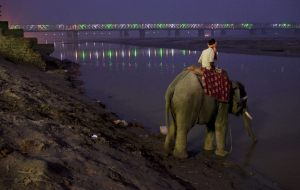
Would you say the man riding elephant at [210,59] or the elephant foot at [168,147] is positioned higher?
the man riding elephant at [210,59]

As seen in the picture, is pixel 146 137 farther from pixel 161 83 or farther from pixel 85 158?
pixel 161 83

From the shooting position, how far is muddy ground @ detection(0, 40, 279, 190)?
12.4 feet

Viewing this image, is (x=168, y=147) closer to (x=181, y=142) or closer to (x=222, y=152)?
(x=181, y=142)

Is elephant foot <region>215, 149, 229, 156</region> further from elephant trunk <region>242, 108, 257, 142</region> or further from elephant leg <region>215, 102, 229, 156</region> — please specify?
elephant trunk <region>242, 108, 257, 142</region>

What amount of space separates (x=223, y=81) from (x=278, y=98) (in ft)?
19.3

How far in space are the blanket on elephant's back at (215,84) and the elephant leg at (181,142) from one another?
0.74 metres

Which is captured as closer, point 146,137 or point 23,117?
point 23,117

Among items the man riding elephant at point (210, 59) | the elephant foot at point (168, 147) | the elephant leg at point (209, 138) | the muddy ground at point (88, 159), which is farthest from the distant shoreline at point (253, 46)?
the muddy ground at point (88, 159)

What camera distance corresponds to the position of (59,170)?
3.92 meters

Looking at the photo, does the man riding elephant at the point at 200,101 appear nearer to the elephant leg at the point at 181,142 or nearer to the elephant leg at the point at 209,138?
the elephant leg at the point at 181,142

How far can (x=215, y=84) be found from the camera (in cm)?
570

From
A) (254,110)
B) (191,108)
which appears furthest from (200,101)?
(254,110)

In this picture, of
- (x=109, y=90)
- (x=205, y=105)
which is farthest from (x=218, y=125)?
(x=109, y=90)

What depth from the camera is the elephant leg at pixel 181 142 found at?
5.70 metres
